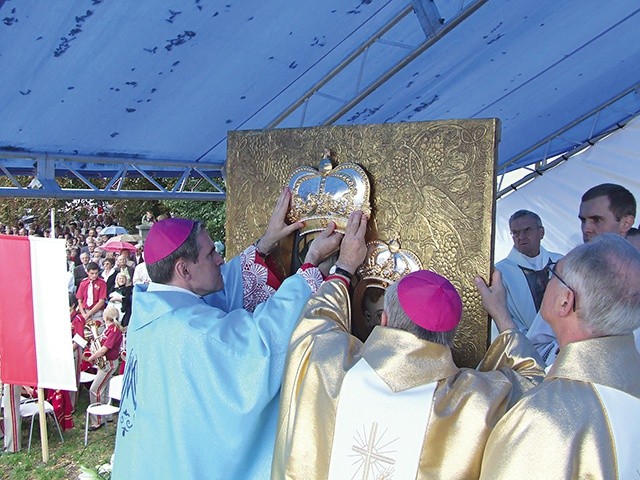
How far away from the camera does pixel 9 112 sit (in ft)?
11.5

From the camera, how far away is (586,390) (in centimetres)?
140

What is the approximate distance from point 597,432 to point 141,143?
3815 mm

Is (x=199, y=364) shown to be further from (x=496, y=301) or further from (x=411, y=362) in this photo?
(x=496, y=301)

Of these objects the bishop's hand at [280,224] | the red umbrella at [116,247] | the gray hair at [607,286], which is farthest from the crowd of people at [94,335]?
the gray hair at [607,286]

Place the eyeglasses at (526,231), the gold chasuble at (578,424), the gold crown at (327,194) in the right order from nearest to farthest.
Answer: the gold chasuble at (578,424), the gold crown at (327,194), the eyeglasses at (526,231)

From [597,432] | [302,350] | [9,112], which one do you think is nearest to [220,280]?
[302,350]

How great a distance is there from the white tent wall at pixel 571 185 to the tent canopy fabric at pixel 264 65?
3.93 feet

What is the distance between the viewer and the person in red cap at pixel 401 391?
154cm

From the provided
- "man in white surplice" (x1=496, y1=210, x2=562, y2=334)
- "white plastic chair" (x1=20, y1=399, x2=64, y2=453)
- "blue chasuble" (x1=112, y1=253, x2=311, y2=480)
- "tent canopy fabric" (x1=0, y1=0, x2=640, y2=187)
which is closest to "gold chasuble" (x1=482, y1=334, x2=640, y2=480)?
"blue chasuble" (x1=112, y1=253, x2=311, y2=480)

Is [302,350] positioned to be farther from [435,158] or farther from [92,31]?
[92,31]

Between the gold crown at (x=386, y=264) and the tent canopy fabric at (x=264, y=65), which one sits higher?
the tent canopy fabric at (x=264, y=65)

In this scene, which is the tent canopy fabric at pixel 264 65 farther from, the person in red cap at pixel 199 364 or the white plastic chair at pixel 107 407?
the white plastic chair at pixel 107 407

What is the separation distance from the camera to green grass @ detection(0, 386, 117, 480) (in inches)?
208

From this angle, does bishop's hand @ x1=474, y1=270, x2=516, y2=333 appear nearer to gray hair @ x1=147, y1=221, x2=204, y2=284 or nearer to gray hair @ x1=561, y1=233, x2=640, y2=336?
gray hair @ x1=561, y1=233, x2=640, y2=336
